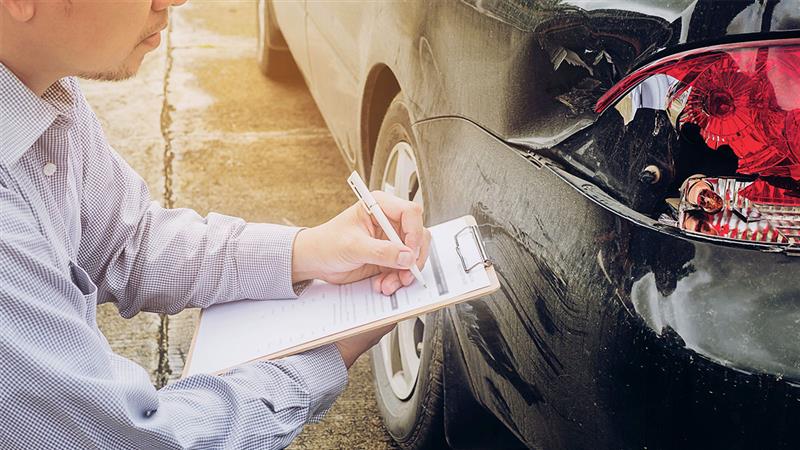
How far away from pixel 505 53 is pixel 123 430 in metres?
0.87

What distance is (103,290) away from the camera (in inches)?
64.4

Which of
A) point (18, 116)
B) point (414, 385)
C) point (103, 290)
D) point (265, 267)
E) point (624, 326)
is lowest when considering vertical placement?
point (414, 385)

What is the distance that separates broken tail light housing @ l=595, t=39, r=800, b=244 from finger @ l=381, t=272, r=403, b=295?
1.70ft

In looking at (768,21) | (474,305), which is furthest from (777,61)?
(474,305)

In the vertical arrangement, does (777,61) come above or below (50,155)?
above

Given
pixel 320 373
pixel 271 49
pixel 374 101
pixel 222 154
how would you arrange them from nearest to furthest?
1. pixel 320 373
2. pixel 374 101
3. pixel 222 154
4. pixel 271 49

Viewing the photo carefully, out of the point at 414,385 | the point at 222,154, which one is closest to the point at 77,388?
the point at 414,385

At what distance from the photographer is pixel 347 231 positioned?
1.60 meters

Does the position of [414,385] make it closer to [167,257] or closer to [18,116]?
[167,257]

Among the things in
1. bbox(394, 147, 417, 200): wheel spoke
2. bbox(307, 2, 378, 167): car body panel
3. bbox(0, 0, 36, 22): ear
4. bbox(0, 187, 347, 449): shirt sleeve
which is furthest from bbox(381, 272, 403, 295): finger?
bbox(307, 2, 378, 167): car body panel

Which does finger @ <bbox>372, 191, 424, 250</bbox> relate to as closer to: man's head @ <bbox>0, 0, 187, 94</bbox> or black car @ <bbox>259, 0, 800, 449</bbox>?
black car @ <bbox>259, 0, 800, 449</bbox>

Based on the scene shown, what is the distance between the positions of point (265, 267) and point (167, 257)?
0.62 feet

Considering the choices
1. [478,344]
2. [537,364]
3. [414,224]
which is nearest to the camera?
[537,364]

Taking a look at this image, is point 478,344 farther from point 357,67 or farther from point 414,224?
point 357,67
